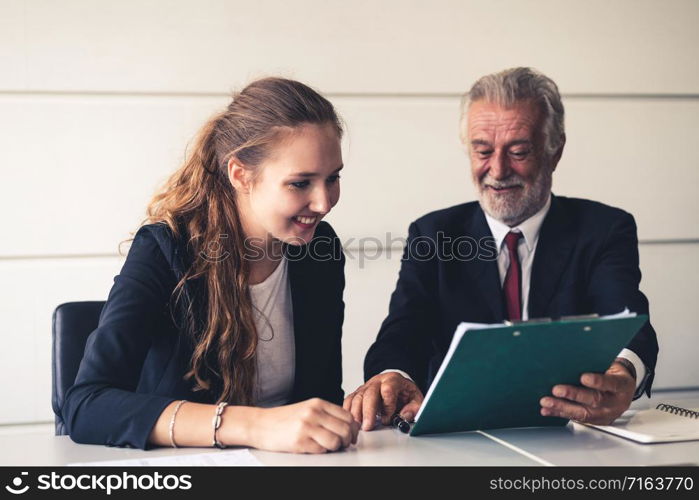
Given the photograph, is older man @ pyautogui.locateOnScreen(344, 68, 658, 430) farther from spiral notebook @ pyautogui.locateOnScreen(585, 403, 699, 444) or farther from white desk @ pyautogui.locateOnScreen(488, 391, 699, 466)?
white desk @ pyautogui.locateOnScreen(488, 391, 699, 466)

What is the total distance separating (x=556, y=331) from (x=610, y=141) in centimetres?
214

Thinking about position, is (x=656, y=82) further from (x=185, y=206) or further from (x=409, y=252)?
(x=185, y=206)

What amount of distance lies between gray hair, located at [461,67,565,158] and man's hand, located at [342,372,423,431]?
3.36 ft

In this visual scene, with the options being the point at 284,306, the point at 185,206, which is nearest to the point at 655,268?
the point at 284,306

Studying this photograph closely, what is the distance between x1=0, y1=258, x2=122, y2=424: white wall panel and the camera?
9.10 feet

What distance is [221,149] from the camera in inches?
77.2

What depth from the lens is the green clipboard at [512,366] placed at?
1259 millimetres

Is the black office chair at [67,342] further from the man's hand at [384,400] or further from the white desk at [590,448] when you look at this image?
the white desk at [590,448]

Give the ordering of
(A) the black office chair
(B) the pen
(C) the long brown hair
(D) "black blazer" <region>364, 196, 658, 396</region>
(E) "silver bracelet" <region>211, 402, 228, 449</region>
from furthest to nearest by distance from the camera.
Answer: (D) "black blazer" <region>364, 196, 658, 396</region>, (A) the black office chair, (C) the long brown hair, (B) the pen, (E) "silver bracelet" <region>211, 402, 228, 449</region>

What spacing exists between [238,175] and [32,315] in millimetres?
1301

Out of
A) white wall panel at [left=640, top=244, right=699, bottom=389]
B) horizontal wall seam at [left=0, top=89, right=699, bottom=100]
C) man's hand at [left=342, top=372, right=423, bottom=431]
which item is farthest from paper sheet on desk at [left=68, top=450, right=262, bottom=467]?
white wall panel at [left=640, top=244, right=699, bottom=389]

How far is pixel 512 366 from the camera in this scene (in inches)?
52.4

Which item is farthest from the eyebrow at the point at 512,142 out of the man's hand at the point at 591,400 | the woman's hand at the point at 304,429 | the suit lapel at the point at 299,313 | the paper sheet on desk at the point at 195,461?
the paper sheet on desk at the point at 195,461

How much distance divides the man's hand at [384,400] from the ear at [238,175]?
567 mm
